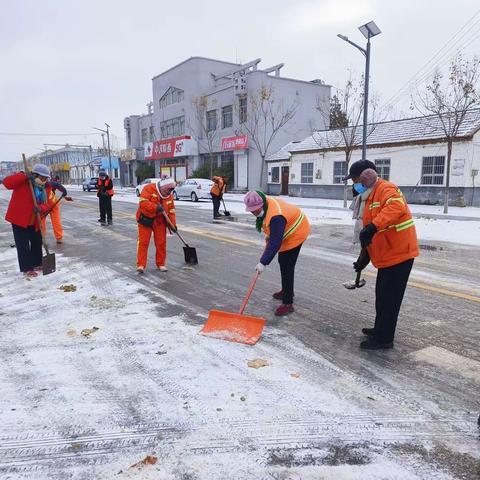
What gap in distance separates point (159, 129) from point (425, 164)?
30.4 m

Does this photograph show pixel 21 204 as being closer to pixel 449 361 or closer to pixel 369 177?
pixel 369 177

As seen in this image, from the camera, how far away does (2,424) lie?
2.75 m

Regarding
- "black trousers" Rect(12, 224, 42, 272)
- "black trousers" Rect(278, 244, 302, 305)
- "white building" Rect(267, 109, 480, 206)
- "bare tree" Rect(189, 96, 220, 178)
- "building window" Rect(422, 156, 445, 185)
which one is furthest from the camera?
"bare tree" Rect(189, 96, 220, 178)

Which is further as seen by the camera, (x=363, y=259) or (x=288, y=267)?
(x=288, y=267)

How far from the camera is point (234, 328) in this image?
4.21 metres

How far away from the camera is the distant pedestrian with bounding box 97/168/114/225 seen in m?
13.0

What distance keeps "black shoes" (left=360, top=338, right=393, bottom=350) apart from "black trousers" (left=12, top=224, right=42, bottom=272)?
18.0ft

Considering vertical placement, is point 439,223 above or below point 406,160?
below

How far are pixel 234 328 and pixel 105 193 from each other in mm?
10021

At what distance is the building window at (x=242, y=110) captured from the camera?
31.8 metres

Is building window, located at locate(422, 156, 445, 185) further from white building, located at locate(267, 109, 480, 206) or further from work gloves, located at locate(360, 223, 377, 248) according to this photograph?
work gloves, located at locate(360, 223, 377, 248)

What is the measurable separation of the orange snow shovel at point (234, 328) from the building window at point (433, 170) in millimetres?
18485

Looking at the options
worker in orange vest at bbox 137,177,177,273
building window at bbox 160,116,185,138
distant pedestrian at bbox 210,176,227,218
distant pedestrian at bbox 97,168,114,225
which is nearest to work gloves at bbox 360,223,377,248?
worker in orange vest at bbox 137,177,177,273

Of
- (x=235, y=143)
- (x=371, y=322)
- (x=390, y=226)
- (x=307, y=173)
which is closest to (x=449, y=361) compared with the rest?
(x=371, y=322)
